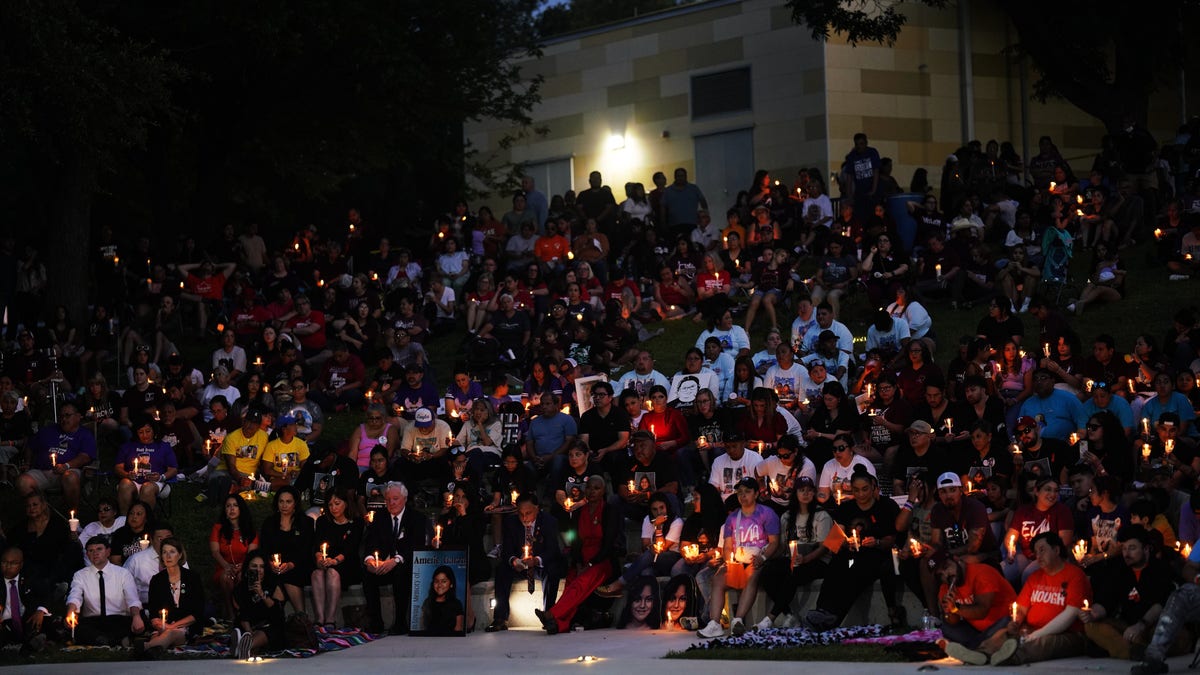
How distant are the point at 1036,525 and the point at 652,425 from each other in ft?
15.7

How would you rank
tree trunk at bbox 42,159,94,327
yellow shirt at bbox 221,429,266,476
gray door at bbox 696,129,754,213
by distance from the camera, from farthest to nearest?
gray door at bbox 696,129,754,213 < tree trunk at bbox 42,159,94,327 < yellow shirt at bbox 221,429,266,476

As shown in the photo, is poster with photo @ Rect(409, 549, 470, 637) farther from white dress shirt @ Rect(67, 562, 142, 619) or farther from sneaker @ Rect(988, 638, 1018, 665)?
sneaker @ Rect(988, 638, 1018, 665)

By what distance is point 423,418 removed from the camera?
1798 centimetres

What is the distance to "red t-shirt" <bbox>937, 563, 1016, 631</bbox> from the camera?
12859 mm

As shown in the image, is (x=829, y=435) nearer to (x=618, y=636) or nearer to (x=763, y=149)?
(x=618, y=636)

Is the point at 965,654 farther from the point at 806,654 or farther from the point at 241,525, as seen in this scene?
the point at 241,525

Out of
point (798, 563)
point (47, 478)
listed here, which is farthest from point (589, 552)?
point (47, 478)

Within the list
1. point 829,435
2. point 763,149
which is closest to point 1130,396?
point 829,435

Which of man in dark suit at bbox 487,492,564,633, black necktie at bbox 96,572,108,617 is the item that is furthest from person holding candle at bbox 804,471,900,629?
black necktie at bbox 96,572,108,617

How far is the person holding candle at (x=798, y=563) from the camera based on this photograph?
1452 centimetres

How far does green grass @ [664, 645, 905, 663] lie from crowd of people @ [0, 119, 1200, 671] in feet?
1.90

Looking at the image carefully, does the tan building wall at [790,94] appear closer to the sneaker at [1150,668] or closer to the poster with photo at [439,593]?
the poster with photo at [439,593]

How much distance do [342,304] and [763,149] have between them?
30.5 feet

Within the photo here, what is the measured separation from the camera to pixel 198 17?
86.0 feet
